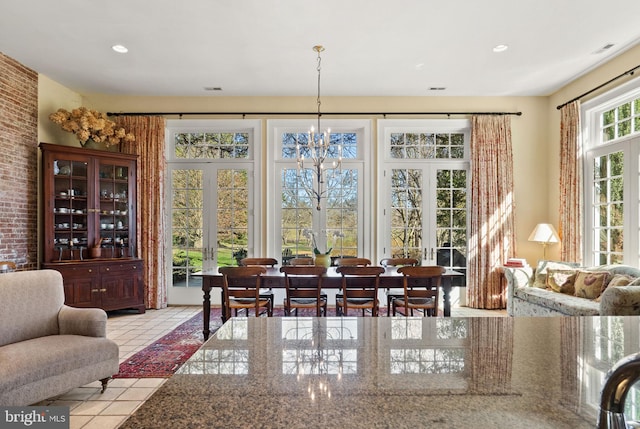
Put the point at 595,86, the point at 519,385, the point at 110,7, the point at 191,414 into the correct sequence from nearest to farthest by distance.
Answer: the point at 191,414 → the point at 519,385 → the point at 110,7 → the point at 595,86

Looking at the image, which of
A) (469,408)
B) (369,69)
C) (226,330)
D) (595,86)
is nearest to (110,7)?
(369,69)

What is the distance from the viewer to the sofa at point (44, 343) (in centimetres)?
232

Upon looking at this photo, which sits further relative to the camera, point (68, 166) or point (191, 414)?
point (68, 166)

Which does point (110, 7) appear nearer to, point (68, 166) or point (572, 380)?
point (68, 166)

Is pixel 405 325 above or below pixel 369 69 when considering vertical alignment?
below

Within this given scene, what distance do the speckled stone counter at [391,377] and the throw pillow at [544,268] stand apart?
3.83 m

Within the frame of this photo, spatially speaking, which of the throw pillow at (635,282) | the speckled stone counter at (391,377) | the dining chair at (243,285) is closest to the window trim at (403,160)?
the throw pillow at (635,282)

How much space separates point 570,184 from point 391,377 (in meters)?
5.34

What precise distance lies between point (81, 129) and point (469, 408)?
5790mm

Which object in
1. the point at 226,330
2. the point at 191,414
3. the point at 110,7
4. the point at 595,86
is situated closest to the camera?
the point at 191,414

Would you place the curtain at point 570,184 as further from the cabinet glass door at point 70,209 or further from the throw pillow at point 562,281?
the cabinet glass door at point 70,209

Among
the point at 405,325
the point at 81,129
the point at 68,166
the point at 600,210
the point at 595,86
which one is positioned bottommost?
the point at 405,325

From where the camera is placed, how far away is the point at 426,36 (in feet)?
12.8

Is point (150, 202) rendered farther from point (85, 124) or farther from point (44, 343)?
point (44, 343)
